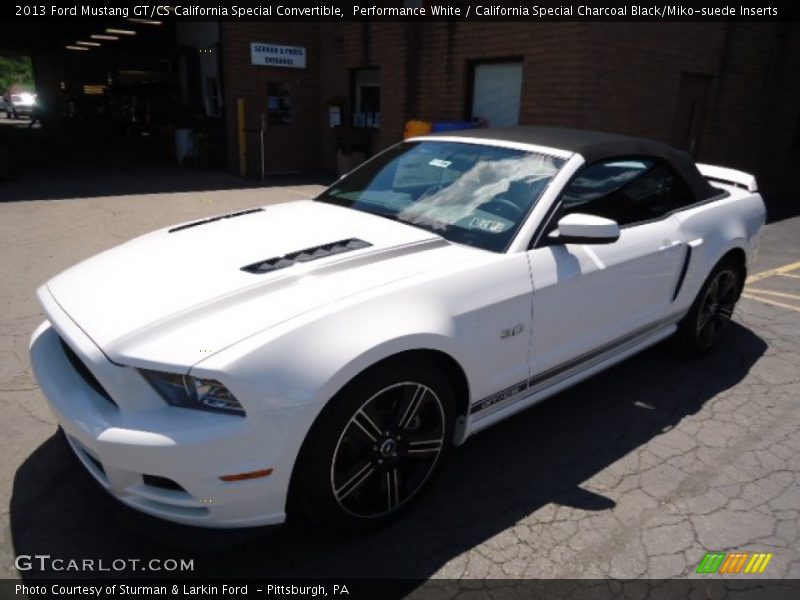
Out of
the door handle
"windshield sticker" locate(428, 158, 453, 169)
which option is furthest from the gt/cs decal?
the door handle

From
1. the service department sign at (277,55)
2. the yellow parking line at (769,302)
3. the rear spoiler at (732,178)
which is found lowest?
the yellow parking line at (769,302)

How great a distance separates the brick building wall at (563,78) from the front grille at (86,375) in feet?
26.8

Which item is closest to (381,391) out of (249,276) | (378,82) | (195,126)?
(249,276)

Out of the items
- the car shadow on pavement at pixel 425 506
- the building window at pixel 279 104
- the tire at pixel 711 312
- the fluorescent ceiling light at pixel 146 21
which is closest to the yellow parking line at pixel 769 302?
the tire at pixel 711 312

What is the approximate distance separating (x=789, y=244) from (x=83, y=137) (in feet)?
86.5

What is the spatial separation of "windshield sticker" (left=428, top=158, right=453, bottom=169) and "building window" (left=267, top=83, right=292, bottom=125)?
11879mm

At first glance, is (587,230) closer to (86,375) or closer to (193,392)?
(193,392)

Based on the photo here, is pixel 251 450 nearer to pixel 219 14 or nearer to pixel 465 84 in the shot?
pixel 465 84

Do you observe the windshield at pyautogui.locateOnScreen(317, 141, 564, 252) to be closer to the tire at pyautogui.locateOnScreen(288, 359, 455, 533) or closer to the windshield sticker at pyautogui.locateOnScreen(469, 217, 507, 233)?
the windshield sticker at pyautogui.locateOnScreen(469, 217, 507, 233)

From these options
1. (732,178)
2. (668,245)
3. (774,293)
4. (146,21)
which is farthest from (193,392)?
(146,21)

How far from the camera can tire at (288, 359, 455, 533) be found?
6.93 feet

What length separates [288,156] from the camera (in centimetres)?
1465

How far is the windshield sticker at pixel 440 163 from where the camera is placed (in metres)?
3.31

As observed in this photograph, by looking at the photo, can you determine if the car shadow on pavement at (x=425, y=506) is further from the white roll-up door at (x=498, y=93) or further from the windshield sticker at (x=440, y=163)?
the white roll-up door at (x=498, y=93)
